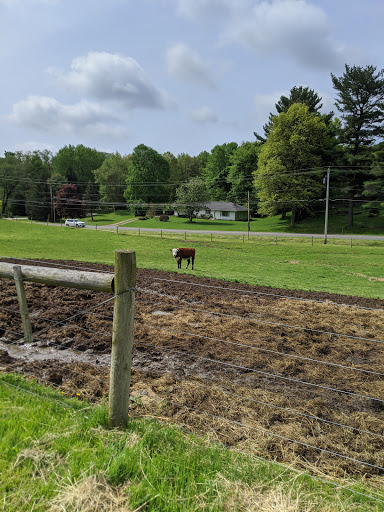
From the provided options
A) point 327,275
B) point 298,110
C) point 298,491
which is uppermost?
point 298,110

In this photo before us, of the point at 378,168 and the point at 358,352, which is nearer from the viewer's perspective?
the point at 358,352

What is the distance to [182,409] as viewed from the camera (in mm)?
4184

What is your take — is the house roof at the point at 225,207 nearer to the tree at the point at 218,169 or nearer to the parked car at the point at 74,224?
the tree at the point at 218,169

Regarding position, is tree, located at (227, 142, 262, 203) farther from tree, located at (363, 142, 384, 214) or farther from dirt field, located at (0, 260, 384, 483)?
dirt field, located at (0, 260, 384, 483)

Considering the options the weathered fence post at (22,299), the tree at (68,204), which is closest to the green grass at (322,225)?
the tree at (68,204)

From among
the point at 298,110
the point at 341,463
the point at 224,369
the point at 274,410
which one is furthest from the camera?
the point at 298,110

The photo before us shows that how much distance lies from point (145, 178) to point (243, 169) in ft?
81.9

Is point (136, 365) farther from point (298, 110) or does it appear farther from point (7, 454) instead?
point (298, 110)

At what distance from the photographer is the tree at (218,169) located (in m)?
94.6

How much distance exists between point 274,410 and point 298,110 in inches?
2407

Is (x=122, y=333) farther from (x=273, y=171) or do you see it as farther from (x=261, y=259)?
(x=273, y=171)

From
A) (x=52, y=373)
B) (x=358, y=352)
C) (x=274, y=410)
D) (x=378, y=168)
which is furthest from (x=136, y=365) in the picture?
(x=378, y=168)

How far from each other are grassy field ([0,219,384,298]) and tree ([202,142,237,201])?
5000 centimetres

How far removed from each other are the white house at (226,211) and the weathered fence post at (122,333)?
269 ft
